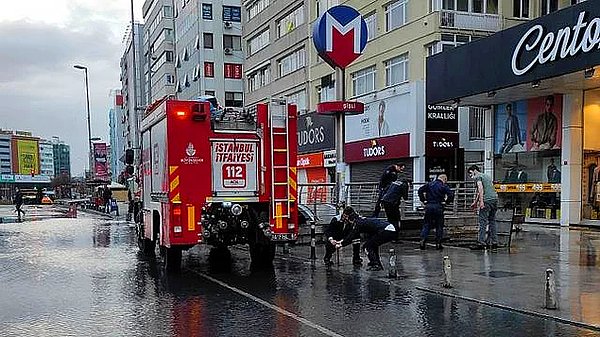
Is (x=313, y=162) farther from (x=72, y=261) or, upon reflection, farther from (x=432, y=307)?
(x=432, y=307)

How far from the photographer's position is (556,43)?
1688 centimetres

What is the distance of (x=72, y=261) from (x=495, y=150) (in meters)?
15.6

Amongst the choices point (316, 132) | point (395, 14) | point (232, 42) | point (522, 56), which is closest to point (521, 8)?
point (395, 14)

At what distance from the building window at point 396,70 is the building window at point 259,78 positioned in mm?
18372

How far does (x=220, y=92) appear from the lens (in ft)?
204

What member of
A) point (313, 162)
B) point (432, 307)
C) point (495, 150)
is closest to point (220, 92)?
point (313, 162)

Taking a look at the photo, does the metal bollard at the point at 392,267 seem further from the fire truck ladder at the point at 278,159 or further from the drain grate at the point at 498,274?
the fire truck ladder at the point at 278,159

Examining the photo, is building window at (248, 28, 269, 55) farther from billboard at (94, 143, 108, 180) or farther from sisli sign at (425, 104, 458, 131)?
sisli sign at (425, 104, 458, 131)

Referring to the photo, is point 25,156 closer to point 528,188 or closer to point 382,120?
point 382,120

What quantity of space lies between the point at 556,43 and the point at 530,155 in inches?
224

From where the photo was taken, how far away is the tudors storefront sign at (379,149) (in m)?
27.8

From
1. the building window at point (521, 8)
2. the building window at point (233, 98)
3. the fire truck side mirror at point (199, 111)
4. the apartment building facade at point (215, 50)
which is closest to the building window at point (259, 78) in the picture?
the apartment building facade at point (215, 50)

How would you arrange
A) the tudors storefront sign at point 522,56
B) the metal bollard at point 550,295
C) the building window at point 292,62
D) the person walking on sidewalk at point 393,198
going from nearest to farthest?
the metal bollard at point 550,295
the person walking on sidewalk at point 393,198
the tudors storefront sign at point 522,56
the building window at point 292,62

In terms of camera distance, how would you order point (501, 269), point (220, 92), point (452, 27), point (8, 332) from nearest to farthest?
point (8, 332) < point (501, 269) < point (452, 27) < point (220, 92)
